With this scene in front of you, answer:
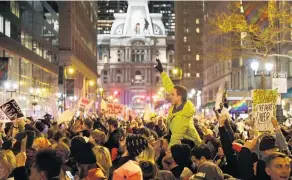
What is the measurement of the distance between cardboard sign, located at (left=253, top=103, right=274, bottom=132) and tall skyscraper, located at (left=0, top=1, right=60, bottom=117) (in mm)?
20462

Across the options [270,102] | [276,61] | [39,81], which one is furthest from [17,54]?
[270,102]

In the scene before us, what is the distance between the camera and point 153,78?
188 metres

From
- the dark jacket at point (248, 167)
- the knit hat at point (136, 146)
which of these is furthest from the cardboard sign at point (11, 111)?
the dark jacket at point (248, 167)

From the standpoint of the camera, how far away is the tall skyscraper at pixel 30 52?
140 ft

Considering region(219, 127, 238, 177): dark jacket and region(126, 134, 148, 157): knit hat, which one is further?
region(219, 127, 238, 177): dark jacket

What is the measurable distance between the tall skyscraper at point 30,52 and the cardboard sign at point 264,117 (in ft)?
67.1

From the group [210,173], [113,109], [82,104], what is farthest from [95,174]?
[113,109]

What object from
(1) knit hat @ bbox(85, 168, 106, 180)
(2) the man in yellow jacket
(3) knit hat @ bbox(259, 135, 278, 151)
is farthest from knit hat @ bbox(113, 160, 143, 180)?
(2) the man in yellow jacket

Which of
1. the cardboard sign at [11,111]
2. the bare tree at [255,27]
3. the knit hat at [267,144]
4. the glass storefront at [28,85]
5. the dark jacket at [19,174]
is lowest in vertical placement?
the dark jacket at [19,174]

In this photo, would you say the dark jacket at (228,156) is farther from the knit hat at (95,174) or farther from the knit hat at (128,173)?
the knit hat at (128,173)

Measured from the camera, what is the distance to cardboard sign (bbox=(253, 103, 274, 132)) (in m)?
12.1

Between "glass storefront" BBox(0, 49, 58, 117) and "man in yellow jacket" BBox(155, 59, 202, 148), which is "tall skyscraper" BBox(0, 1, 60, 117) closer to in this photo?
"glass storefront" BBox(0, 49, 58, 117)

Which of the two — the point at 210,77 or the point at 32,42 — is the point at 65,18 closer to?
the point at 32,42

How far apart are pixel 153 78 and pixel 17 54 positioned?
142m
